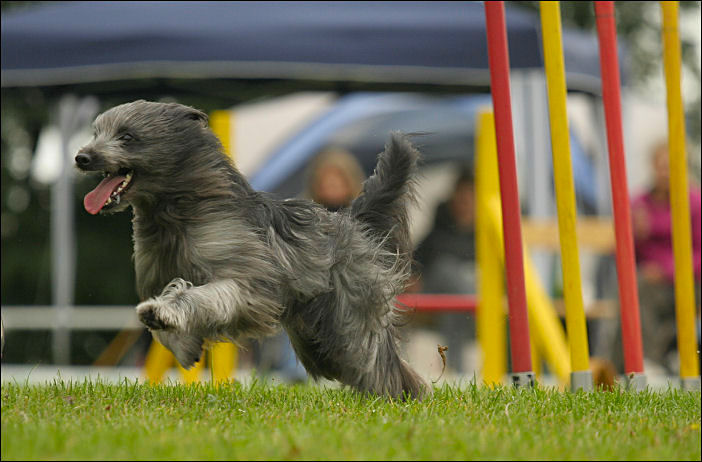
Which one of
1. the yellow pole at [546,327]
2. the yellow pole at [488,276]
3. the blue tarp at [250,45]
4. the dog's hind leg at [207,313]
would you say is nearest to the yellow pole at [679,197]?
the yellow pole at [546,327]

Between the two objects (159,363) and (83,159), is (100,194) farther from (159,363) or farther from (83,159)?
(159,363)

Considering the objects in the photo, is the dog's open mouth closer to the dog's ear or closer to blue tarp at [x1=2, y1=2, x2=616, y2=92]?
the dog's ear

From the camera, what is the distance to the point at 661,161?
8219mm

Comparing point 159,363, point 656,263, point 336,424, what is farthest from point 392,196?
point 656,263

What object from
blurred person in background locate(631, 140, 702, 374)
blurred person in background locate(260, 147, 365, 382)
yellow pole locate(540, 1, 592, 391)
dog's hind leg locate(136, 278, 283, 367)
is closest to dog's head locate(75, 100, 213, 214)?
dog's hind leg locate(136, 278, 283, 367)

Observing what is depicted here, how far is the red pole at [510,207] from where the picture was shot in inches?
191

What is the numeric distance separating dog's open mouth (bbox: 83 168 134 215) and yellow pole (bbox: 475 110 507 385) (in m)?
3.34

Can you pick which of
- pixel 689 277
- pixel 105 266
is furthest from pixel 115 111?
pixel 105 266

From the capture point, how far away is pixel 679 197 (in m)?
5.62

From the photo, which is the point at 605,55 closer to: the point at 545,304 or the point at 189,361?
the point at 545,304

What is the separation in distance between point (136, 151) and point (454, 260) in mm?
5352

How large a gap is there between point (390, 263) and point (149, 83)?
536 cm

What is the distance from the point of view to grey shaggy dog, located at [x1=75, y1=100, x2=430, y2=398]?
4.05 meters

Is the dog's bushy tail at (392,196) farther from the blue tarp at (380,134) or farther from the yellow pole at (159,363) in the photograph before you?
the blue tarp at (380,134)
